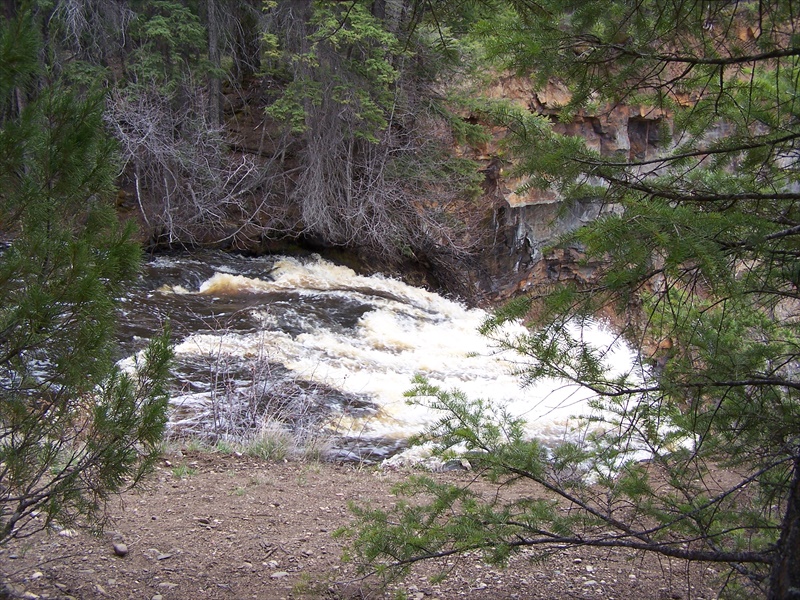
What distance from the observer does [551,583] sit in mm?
3734

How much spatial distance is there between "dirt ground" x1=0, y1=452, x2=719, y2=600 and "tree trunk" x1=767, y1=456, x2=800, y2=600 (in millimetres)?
782

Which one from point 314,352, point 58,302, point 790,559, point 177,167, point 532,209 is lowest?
point 314,352

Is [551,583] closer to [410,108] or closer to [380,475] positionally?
[380,475]

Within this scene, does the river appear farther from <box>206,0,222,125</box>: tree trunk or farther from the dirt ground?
<box>206,0,222,125</box>: tree trunk

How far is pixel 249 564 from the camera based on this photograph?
369 cm

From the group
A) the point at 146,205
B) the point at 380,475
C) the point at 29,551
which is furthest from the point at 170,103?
the point at 29,551

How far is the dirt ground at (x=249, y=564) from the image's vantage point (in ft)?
10.8

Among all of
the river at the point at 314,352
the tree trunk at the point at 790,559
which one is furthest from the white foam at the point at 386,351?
the tree trunk at the point at 790,559

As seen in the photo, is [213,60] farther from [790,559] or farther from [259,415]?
[790,559]

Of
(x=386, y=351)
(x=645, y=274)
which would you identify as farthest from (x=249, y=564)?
(x=386, y=351)

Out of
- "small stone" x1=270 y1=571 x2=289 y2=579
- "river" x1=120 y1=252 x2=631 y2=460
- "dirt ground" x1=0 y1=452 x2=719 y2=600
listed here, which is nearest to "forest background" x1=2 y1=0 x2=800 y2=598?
"dirt ground" x1=0 y1=452 x2=719 y2=600

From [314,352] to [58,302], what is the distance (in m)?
6.45

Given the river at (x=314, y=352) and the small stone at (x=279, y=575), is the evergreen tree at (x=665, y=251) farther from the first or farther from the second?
the river at (x=314, y=352)

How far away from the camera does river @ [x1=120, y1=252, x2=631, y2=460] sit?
656 cm
